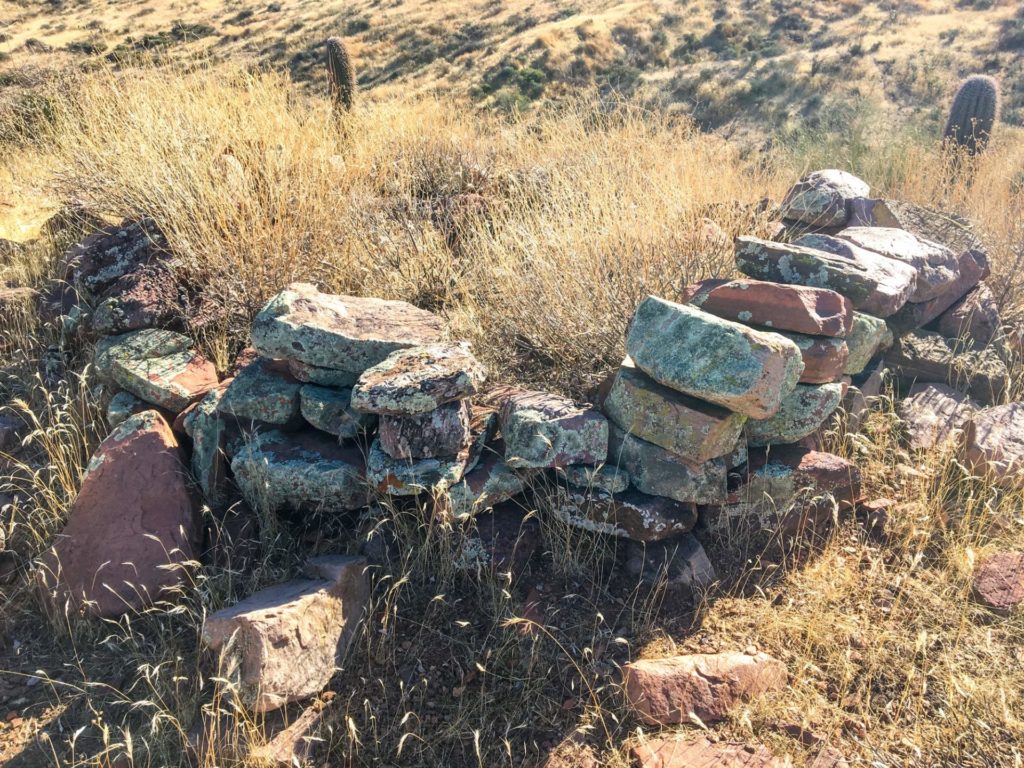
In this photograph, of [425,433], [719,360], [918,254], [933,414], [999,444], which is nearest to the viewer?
[719,360]

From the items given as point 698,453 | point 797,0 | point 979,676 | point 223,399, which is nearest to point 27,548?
point 223,399

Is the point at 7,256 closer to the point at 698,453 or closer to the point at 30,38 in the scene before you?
the point at 698,453

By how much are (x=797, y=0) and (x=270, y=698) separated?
27.3 meters

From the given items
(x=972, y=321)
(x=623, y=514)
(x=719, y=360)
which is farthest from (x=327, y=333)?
(x=972, y=321)

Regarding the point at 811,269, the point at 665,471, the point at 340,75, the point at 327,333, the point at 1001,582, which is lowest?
the point at 1001,582

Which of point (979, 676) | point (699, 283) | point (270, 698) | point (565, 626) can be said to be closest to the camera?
point (270, 698)

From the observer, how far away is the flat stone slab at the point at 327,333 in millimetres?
3264

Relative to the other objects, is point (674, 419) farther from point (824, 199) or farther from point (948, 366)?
point (824, 199)

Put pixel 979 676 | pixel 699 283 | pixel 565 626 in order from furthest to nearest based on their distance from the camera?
pixel 699 283, pixel 565 626, pixel 979 676

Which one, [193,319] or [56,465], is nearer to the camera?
[56,465]

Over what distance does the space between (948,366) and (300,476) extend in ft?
11.5

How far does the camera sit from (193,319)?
158 inches

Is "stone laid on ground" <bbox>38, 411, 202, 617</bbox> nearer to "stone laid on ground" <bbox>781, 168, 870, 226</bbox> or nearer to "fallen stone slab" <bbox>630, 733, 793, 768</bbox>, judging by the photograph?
"fallen stone slab" <bbox>630, 733, 793, 768</bbox>

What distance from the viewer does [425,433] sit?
9.84 ft
